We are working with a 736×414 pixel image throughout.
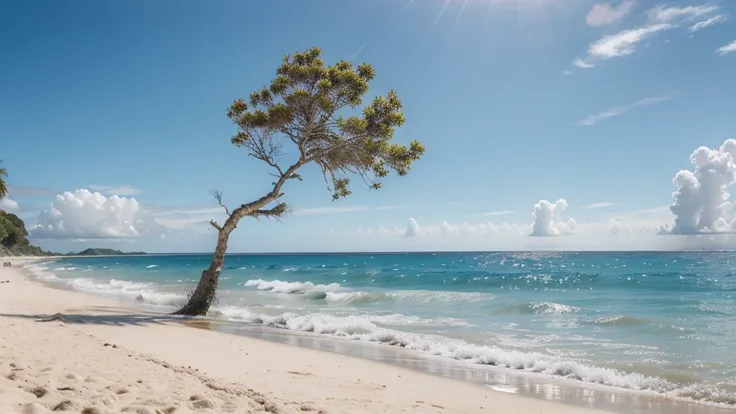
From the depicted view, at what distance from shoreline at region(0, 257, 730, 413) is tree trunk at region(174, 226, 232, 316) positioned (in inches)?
151

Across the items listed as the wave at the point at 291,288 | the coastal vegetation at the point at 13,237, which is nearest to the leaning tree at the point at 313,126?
the wave at the point at 291,288

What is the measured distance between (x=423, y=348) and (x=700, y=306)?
16.6 metres

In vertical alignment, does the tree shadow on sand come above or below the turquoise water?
above

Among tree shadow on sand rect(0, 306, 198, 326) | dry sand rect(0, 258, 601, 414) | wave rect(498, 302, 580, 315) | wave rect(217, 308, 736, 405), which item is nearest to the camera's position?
dry sand rect(0, 258, 601, 414)

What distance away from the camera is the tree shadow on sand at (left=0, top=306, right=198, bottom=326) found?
37.7ft

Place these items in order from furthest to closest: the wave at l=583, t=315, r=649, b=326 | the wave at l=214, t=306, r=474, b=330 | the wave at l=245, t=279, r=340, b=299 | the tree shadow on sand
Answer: the wave at l=245, t=279, r=340, b=299
the wave at l=583, t=315, r=649, b=326
the wave at l=214, t=306, r=474, b=330
the tree shadow on sand

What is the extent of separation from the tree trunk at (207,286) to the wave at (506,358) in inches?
78.2

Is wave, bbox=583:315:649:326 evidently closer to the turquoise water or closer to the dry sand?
the turquoise water

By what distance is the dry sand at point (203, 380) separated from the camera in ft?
14.8

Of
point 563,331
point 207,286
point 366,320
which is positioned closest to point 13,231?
point 207,286

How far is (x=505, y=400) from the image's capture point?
696cm

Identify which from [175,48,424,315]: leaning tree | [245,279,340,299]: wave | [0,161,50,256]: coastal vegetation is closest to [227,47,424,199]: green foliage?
[175,48,424,315]: leaning tree

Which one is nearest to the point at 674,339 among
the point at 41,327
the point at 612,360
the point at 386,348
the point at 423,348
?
the point at 612,360

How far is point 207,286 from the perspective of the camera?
15656mm
